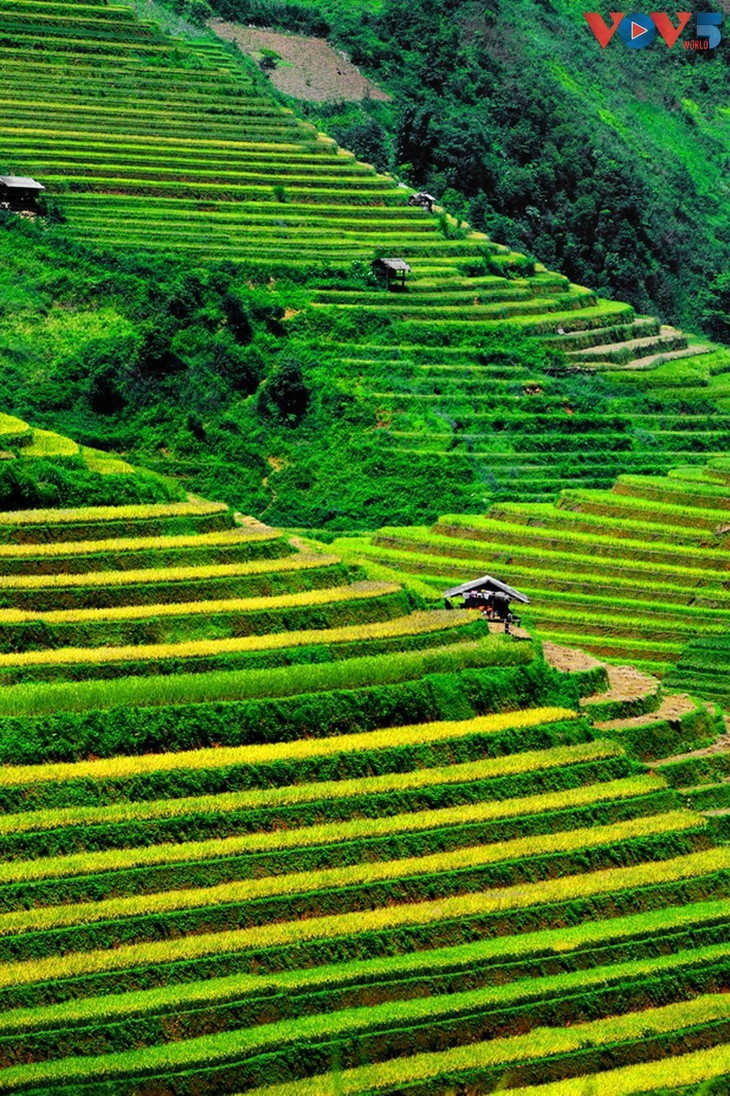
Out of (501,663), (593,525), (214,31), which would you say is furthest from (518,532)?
(214,31)

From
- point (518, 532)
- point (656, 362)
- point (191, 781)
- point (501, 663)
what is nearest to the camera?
point (191, 781)

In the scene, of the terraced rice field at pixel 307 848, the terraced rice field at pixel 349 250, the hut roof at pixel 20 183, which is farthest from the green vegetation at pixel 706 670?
the hut roof at pixel 20 183

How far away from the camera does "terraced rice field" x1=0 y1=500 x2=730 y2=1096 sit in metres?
23.8

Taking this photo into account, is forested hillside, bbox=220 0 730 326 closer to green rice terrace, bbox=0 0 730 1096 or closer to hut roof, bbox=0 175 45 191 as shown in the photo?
hut roof, bbox=0 175 45 191

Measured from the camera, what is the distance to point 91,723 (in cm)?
2736

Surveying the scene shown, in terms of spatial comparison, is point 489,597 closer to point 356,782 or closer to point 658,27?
point 356,782

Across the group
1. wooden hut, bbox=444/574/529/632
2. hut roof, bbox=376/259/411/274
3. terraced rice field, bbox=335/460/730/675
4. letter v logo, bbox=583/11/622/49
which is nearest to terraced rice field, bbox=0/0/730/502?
hut roof, bbox=376/259/411/274

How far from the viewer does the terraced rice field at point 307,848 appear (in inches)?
938

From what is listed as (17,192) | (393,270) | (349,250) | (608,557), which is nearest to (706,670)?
(608,557)

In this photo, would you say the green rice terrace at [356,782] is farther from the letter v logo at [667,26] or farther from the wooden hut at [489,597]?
the letter v logo at [667,26]

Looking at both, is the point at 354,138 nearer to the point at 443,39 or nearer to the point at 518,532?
the point at 443,39

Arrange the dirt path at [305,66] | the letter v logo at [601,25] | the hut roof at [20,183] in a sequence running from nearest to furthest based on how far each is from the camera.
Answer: the hut roof at [20,183] → the dirt path at [305,66] → the letter v logo at [601,25]

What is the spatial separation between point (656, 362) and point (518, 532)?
1700cm

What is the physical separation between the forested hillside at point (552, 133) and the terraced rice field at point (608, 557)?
76.3 feet
